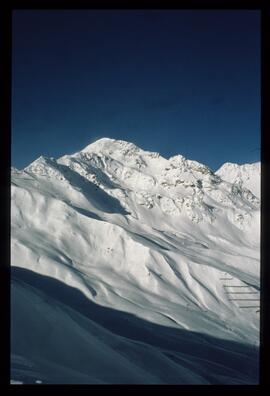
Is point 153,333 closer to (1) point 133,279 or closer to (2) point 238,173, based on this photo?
(1) point 133,279

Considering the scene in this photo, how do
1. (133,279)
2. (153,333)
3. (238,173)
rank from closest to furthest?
1. (153,333)
2. (133,279)
3. (238,173)

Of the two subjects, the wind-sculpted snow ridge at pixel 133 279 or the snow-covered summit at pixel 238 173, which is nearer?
the wind-sculpted snow ridge at pixel 133 279

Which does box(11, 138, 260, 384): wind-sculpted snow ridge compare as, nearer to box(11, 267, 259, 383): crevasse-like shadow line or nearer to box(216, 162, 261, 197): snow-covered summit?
box(11, 267, 259, 383): crevasse-like shadow line

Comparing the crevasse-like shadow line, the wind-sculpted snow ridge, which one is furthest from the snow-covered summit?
the crevasse-like shadow line

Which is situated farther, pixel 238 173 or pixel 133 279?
pixel 238 173

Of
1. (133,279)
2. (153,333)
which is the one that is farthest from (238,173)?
(153,333)

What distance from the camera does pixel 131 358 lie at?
15.3 feet

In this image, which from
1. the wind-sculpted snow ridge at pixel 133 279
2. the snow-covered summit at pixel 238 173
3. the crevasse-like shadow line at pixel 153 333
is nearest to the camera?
the wind-sculpted snow ridge at pixel 133 279

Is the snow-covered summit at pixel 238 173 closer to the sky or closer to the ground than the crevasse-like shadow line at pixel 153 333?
closer to the sky

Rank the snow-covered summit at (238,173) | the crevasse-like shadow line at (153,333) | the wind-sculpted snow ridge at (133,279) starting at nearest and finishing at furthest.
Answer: the wind-sculpted snow ridge at (133,279)
the crevasse-like shadow line at (153,333)
the snow-covered summit at (238,173)

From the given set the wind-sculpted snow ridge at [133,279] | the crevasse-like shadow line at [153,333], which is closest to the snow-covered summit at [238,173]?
the wind-sculpted snow ridge at [133,279]

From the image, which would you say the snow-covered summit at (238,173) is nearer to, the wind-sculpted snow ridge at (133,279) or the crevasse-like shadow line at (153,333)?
the wind-sculpted snow ridge at (133,279)
